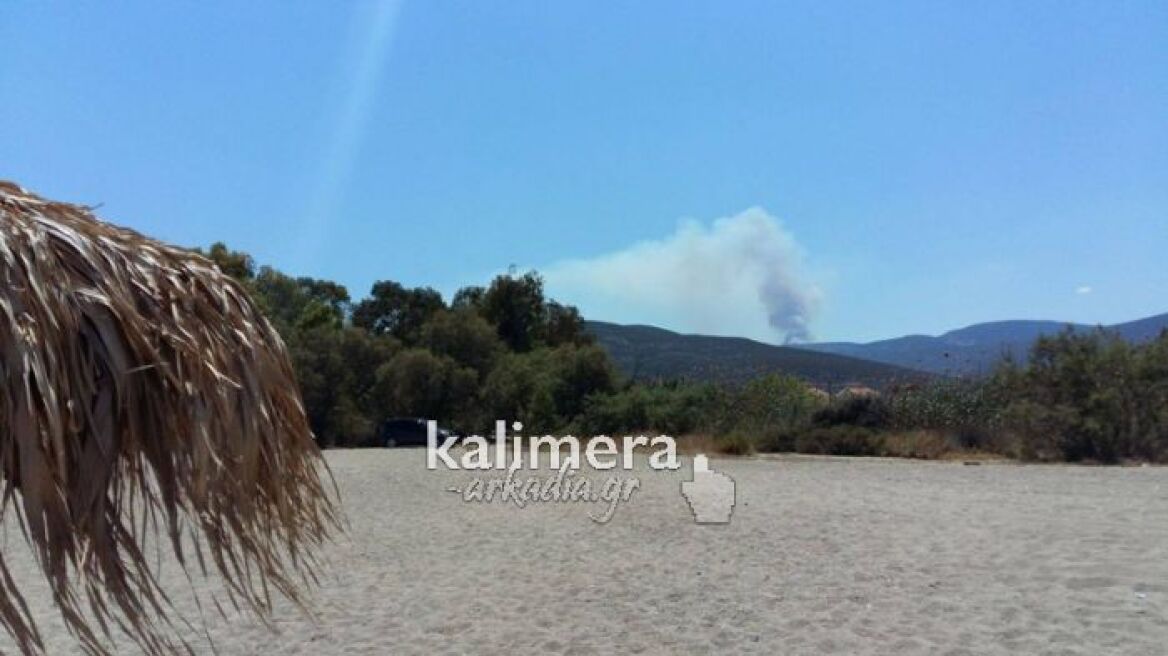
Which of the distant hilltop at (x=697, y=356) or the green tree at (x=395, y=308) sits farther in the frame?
the green tree at (x=395, y=308)

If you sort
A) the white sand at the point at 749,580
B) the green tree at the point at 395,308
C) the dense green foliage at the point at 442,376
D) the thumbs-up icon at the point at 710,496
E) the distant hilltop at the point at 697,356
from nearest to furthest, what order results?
1. the white sand at the point at 749,580
2. the thumbs-up icon at the point at 710,496
3. the dense green foliage at the point at 442,376
4. the distant hilltop at the point at 697,356
5. the green tree at the point at 395,308

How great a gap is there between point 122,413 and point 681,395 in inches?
979

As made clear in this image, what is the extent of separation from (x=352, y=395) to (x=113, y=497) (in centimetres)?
3205

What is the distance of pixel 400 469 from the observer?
19234 mm

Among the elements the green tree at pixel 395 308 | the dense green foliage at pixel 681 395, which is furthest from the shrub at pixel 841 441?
the green tree at pixel 395 308

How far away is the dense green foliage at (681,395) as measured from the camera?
758 inches

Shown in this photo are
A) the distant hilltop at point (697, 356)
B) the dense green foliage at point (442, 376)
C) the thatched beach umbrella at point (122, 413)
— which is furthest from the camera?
the distant hilltop at point (697, 356)

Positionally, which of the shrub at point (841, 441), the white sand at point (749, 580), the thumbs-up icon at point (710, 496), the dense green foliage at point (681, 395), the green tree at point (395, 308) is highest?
the green tree at point (395, 308)

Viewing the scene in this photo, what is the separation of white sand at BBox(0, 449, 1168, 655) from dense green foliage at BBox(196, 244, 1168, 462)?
4.14m

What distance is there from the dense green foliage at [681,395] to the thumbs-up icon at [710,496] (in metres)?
5.51

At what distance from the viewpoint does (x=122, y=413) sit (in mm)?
2551

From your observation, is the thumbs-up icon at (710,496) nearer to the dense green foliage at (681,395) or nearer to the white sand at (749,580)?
the white sand at (749,580)

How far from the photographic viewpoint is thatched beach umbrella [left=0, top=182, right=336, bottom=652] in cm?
229

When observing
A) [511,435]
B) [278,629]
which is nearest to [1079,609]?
[278,629]
